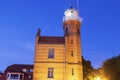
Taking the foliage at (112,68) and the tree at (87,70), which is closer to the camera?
the foliage at (112,68)

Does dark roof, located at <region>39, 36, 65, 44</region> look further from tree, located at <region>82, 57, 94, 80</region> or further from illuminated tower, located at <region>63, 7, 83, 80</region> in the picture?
tree, located at <region>82, 57, 94, 80</region>

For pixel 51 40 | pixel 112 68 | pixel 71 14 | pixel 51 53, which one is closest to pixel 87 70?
pixel 112 68

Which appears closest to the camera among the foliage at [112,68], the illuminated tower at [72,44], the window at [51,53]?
the illuminated tower at [72,44]

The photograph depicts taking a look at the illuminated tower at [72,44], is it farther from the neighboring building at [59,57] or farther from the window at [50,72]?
the window at [50,72]

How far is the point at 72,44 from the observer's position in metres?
42.4

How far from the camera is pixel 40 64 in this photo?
132ft

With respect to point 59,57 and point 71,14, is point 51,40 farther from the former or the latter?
point 71,14

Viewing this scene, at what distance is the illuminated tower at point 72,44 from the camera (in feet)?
133

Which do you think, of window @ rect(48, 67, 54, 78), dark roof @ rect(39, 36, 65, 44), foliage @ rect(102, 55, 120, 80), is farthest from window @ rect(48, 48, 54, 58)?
foliage @ rect(102, 55, 120, 80)

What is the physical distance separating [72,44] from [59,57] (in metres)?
3.42

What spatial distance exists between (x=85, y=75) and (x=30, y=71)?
41.2 feet

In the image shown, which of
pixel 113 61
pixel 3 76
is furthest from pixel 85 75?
pixel 3 76

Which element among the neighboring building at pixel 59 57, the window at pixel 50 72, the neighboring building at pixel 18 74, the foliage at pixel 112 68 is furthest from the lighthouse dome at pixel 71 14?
the neighboring building at pixel 18 74

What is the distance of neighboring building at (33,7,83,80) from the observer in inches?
1575
